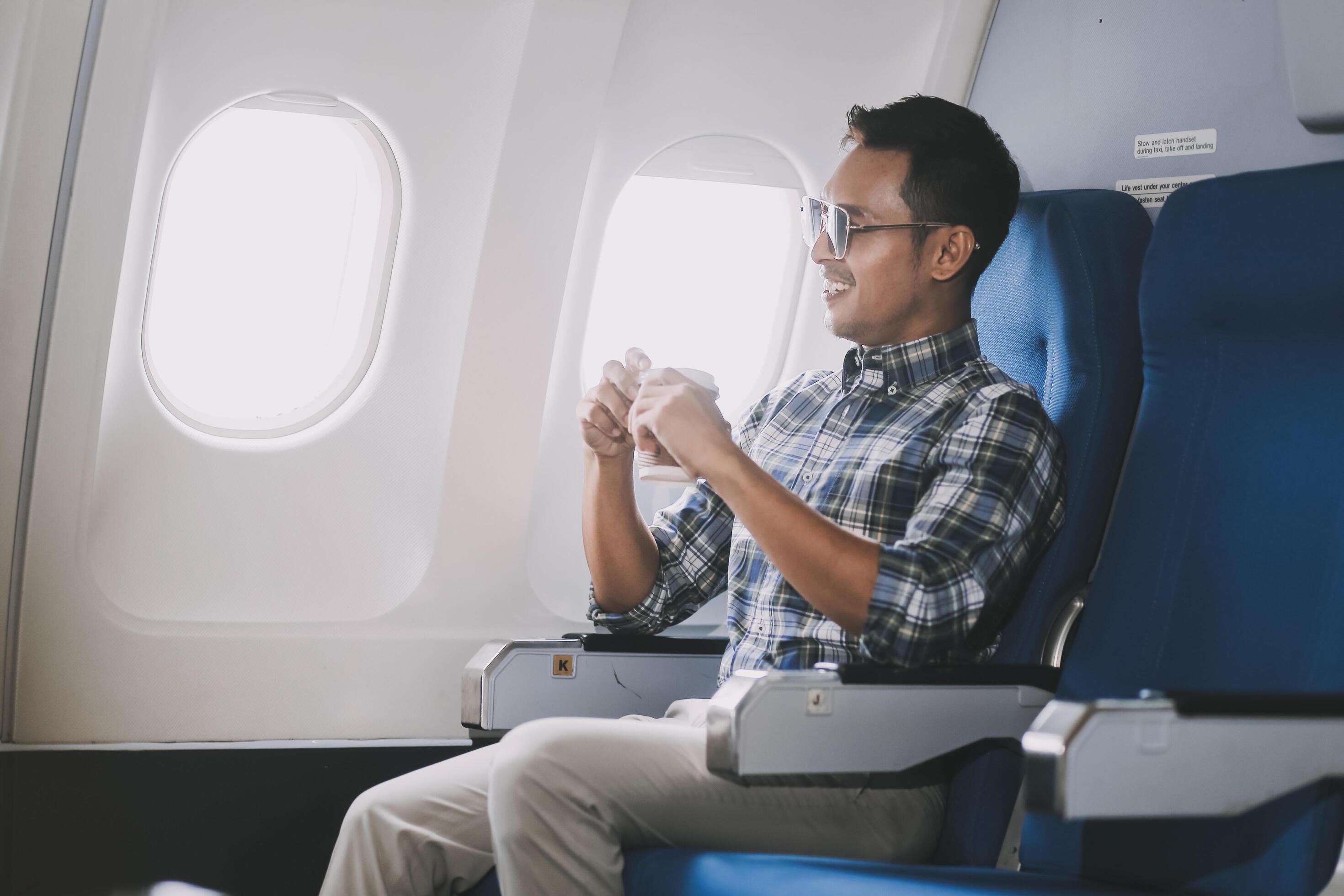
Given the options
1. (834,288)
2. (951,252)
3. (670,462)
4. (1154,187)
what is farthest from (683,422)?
(1154,187)

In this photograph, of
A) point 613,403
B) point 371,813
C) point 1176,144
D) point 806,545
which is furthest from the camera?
point 1176,144

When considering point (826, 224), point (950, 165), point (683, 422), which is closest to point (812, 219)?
point (826, 224)

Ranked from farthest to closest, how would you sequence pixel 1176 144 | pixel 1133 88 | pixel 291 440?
pixel 291 440 → pixel 1133 88 → pixel 1176 144

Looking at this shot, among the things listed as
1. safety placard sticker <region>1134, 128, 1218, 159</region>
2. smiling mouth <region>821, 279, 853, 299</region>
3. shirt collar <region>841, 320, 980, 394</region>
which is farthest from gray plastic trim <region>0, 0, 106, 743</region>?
safety placard sticker <region>1134, 128, 1218, 159</region>

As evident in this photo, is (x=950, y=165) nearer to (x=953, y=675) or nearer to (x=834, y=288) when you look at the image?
(x=834, y=288)

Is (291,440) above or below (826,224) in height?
below

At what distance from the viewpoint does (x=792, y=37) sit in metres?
3.04

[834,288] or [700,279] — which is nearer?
[834,288]

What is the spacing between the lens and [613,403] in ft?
6.91

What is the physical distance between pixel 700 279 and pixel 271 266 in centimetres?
129

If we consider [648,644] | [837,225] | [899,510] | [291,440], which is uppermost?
[837,225]

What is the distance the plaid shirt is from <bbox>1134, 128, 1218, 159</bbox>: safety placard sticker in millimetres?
560

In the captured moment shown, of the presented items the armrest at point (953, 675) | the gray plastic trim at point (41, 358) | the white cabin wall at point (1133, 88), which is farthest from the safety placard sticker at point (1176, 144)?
the gray plastic trim at point (41, 358)

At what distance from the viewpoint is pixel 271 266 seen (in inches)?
138
